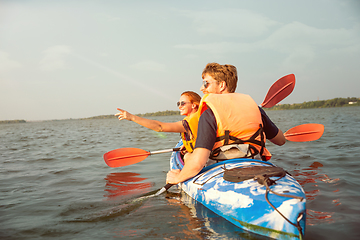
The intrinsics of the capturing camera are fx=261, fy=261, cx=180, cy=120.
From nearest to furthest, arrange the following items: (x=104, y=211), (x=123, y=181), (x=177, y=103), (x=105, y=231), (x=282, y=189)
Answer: (x=282, y=189) → (x=105, y=231) → (x=104, y=211) → (x=177, y=103) → (x=123, y=181)

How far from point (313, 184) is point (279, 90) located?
1622mm

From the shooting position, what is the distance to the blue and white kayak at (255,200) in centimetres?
205

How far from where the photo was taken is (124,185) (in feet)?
16.3

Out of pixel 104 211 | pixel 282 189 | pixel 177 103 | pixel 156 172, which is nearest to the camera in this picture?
pixel 282 189

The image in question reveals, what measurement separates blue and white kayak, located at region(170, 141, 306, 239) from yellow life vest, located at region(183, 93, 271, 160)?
9.7 inches

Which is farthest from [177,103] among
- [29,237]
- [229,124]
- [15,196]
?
[15,196]

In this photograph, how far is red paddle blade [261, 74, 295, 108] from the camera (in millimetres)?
4379

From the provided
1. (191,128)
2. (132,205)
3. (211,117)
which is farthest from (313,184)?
(132,205)

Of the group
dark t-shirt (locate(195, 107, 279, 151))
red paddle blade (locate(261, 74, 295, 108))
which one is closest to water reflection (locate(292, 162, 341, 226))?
dark t-shirt (locate(195, 107, 279, 151))

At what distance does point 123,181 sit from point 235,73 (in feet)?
10.9

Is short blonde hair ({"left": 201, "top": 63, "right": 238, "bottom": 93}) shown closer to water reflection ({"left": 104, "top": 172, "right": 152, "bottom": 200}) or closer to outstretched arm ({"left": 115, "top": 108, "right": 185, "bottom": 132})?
outstretched arm ({"left": 115, "top": 108, "right": 185, "bottom": 132})

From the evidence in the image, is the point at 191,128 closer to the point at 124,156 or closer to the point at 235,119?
the point at 235,119

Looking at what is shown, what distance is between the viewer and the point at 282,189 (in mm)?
2266

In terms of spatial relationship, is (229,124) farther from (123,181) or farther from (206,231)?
(123,181)
